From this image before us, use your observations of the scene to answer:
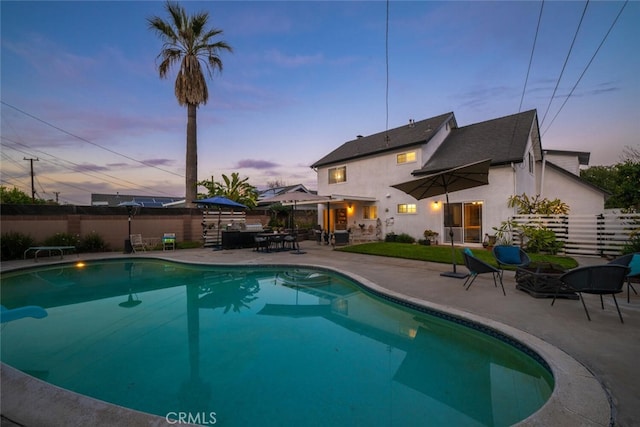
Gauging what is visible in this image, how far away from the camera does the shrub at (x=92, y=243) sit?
14.3 meters

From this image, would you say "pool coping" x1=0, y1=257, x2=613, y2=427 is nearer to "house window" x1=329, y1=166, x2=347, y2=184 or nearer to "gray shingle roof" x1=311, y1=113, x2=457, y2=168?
"gray shingle roof" x1=311, y1=113, x2=457, y2=168

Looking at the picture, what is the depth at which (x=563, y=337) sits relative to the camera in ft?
12.9

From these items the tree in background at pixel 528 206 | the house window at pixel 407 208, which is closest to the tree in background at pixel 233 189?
the house window at pixel 407 208

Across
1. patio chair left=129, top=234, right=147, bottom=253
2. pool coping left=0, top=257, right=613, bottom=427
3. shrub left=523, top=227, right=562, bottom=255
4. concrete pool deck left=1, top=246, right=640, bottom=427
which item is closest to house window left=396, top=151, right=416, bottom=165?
shrub left=523, top=227, right=562, bottom=255

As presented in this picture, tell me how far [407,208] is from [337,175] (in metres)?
6.62

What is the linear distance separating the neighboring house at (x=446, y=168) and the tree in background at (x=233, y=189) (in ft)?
21.2

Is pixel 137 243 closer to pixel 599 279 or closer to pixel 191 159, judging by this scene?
pixel 191 159

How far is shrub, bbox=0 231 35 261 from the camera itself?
39.5 feet

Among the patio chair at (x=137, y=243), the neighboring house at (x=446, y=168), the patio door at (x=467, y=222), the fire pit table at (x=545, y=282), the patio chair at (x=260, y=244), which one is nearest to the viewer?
the fire pit table at (x=545, y=282)

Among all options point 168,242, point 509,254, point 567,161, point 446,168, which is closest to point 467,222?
point 446,168

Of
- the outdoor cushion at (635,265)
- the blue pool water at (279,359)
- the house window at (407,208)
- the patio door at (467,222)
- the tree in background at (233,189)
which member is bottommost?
the blue pool water at (279,359)

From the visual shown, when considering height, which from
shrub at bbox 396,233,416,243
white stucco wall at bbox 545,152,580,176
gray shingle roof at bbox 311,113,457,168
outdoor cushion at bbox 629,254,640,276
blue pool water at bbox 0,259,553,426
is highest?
gray shingle roof at bbox 311,113,457,168

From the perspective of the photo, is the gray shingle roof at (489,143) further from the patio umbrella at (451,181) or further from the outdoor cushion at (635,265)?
the outdoor cushion at (635,265)

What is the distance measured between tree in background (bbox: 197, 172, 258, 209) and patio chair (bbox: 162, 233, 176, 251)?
716 centimetres
